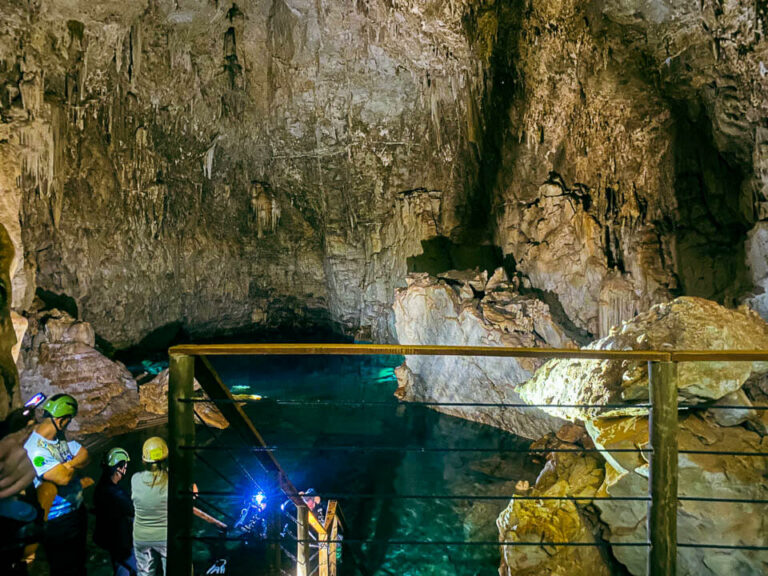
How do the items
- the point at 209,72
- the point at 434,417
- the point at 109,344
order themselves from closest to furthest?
the point at 434,417 → the point at 209,72 → the point at 109,344

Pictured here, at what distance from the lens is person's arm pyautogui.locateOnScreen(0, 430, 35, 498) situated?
2186 millimetres

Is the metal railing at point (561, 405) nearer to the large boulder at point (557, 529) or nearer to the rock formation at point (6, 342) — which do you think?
the large boulder at point (557, 529)

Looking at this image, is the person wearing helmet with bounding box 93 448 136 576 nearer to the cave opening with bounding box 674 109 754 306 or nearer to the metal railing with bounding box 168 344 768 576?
the metal railing with bounding box 168 344 768 576

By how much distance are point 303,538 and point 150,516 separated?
3.96 feet

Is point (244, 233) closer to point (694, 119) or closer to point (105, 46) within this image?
point (105, 46)

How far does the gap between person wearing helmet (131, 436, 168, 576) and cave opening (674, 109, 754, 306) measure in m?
7.30

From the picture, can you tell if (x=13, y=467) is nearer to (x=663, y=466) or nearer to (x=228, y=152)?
(x=663, y=466)

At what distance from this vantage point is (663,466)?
1420mm

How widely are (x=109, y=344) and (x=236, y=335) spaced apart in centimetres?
426

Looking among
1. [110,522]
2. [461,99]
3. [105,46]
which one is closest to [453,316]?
[461,99]

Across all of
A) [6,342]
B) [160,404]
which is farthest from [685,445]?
[160,404]

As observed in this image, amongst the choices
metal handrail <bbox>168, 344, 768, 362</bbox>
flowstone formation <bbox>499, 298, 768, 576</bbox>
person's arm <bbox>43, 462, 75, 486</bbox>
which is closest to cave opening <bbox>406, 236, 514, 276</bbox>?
flowstone formation <bbox>499, 298, 768, 576</bbox>

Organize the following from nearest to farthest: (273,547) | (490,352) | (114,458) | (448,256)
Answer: (490,352) → (114,458) → (273,547) → (448,256)

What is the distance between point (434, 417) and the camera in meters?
8.66
